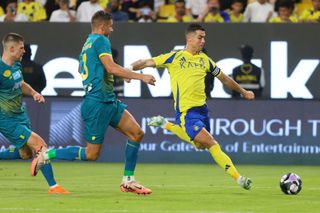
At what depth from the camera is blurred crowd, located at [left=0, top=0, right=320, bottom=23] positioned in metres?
25.5

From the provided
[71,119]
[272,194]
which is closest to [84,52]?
[272,194]

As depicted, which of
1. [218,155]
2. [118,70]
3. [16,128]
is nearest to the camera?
[118,70]

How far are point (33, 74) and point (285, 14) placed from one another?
6117 millimetres

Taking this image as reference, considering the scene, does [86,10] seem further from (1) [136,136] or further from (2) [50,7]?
(1) [136,136]

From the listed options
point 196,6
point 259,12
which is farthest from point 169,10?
point 259,12

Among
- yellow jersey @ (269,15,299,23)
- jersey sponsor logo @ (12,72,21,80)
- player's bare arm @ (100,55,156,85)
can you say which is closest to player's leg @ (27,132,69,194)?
jersey sponsor logo @ (12,72,21,80)

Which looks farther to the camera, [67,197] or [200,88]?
[200,88]

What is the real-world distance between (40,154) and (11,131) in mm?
731

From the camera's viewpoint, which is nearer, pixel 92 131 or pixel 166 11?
pixel 92 131

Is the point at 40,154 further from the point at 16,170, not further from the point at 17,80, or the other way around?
the point at 16,170

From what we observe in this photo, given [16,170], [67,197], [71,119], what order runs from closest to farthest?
[67,197], [16,170], [71,119]

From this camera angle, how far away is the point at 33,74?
24.8 meters

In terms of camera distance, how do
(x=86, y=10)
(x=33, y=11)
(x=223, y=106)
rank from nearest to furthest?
(x=223, y=106)
(x=86, y=10)
(x=33, y=11)

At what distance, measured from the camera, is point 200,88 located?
16062mm
